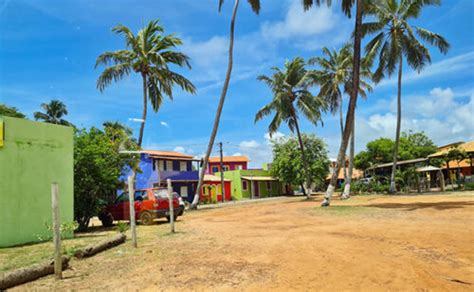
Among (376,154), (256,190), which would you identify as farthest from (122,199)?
(376,154)

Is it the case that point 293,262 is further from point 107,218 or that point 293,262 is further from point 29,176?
point 107,218

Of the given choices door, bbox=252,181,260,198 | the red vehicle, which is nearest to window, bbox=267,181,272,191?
door, bbox=252,181,260,198

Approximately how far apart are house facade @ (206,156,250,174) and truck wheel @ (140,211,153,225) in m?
44.8

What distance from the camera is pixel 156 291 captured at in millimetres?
5078

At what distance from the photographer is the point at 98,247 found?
827 cm

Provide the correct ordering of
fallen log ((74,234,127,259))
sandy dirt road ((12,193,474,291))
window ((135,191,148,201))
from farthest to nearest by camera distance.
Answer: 1. window ((135,191,148,201))
2. fallen log ((74,234,127,259))
3. sandy dirt road ((12,193,474,291))

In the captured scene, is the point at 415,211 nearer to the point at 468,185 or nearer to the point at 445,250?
the point at 445,250

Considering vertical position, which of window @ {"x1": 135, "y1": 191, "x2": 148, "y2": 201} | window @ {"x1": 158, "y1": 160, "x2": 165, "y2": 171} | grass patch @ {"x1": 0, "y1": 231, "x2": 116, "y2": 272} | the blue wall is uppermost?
window @ {"x1": 158, "y1": 160, "x2": 165, "y2": 171}

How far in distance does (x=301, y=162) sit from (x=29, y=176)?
35.5m

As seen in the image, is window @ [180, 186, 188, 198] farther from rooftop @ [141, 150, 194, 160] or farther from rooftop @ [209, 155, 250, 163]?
rooftop @ [209, 155, 250, 163]

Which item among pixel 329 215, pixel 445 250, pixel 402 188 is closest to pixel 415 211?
pixel 329 215

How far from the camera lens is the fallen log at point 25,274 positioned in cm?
552

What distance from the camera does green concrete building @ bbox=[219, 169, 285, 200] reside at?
4897cm

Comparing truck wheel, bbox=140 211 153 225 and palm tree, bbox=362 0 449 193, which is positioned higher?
palm tree, bbox=362 0 449 193
